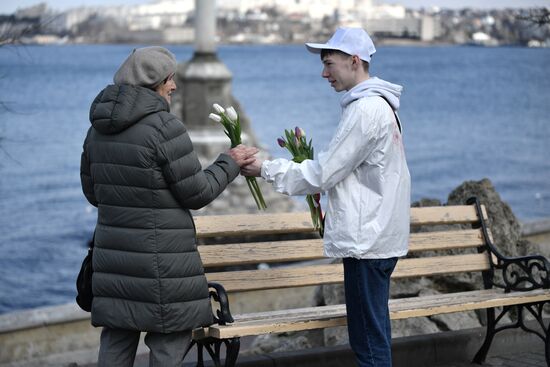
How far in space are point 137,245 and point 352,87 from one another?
3.74 ft

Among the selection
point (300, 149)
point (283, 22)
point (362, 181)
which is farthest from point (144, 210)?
point (283, 22)

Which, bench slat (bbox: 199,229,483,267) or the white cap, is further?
bench slat (bbox: 199,229,483,267)

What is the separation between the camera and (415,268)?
645 centimetres

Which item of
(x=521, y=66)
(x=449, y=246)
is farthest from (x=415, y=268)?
(x=521, y=66)

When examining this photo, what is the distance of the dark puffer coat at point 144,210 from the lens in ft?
14.8

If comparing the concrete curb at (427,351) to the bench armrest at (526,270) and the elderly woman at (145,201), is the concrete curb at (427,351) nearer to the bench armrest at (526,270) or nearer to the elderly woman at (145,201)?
the bench armrest at (526,270)

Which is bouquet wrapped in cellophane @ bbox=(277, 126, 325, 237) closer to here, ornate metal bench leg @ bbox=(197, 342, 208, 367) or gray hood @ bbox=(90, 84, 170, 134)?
ornate metal bench leg @ bbox=(197, 342, 208, 367)

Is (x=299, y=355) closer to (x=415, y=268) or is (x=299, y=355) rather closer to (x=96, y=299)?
(x=415, y=268)

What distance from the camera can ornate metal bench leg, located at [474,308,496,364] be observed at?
6535 mm

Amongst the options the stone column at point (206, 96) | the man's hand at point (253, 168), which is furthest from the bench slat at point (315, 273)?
the stone column at point (206, 96)

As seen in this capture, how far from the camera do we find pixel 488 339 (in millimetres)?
6570

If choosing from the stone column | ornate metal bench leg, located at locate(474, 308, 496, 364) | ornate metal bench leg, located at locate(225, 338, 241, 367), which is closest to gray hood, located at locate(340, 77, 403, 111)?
ornate metal bench leg, located at locate(225, 338, 241, 367)

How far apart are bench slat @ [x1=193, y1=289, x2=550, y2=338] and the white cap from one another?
1.29 meters

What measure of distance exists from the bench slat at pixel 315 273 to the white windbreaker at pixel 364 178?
40.0 inches
